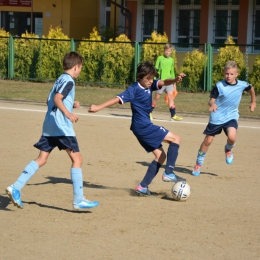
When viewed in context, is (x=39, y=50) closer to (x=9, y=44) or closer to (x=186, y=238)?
(x=9, y=44)

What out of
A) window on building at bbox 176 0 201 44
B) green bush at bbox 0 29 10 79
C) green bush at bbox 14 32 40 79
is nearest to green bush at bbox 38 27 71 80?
green bush at bbox 14 32 40 79

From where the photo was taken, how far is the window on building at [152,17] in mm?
29172

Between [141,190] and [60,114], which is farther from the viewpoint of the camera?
[141,190]

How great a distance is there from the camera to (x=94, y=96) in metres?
20.9

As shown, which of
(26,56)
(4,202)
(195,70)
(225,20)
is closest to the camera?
(4,202)

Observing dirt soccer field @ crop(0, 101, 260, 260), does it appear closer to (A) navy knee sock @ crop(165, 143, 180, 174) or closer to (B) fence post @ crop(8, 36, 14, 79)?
(A) navy knee sock @ crop(165, 143, 180, 174)

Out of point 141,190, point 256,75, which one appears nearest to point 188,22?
point 256,75

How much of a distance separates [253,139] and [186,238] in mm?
7160

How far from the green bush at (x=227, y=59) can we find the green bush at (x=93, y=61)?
173 inches

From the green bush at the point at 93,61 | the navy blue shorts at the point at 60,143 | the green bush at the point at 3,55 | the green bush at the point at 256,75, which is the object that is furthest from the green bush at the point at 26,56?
the navy blue shorts at the point at 60,143

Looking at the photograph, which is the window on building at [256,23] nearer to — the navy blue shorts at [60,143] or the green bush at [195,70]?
the green bush at [195,70]

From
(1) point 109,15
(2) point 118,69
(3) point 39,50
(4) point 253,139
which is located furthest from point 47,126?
(1) point 109,15

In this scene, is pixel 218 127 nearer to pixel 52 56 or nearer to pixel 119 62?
pixel 119 62

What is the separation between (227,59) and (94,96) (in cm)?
485
